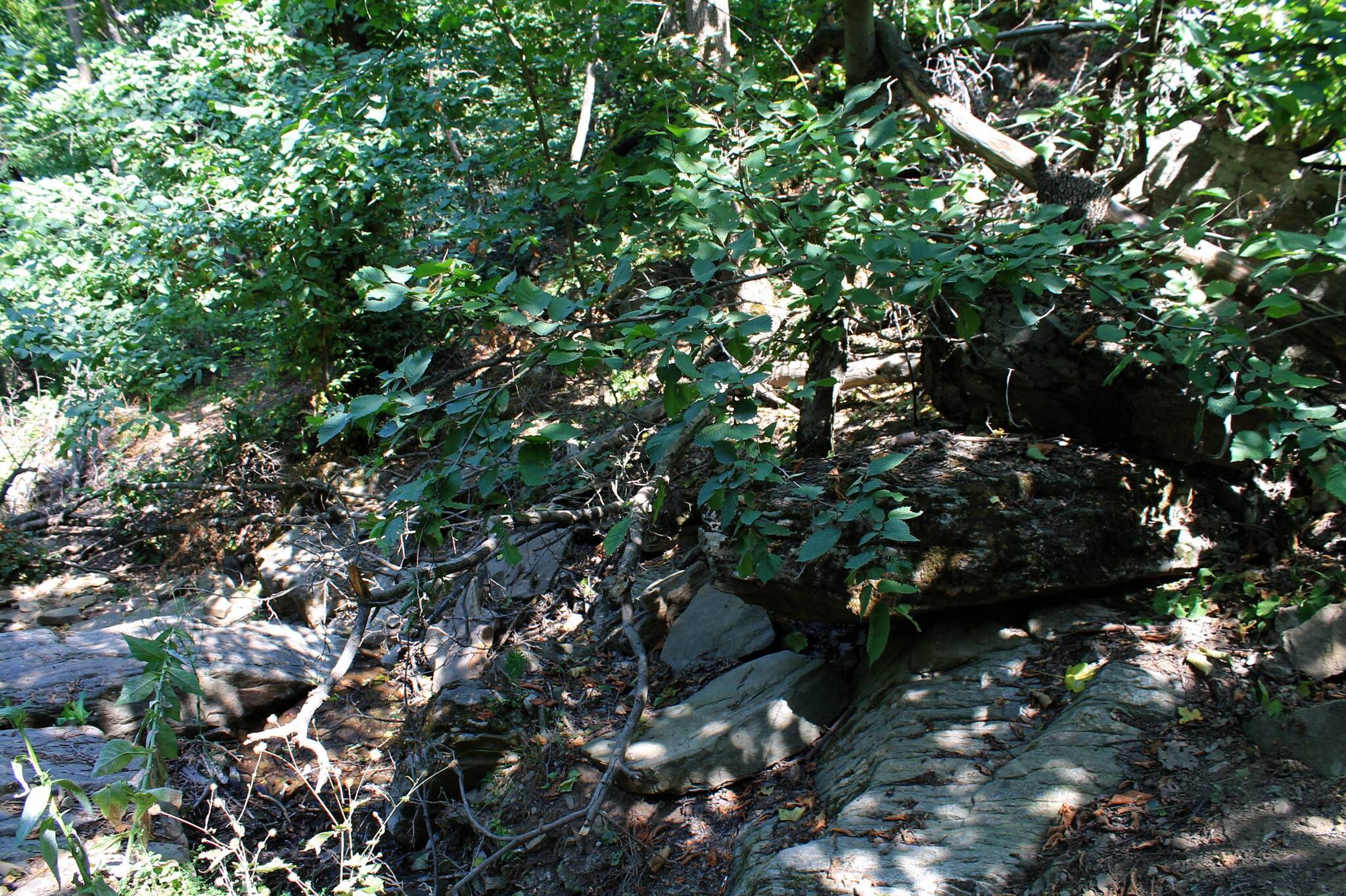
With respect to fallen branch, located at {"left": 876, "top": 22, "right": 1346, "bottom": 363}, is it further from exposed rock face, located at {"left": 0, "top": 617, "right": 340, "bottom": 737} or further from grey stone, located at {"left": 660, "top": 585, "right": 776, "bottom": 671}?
exposed rock face, located at {"left": 0, "top": 617, "right": 340, "bottom": 737}

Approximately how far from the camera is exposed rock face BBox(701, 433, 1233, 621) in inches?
124

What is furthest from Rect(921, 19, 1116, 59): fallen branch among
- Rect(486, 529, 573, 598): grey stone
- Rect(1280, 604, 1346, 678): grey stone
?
Rect(486, 529, 573, 598): grey stone

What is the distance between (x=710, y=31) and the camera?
5.38m

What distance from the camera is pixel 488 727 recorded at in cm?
409

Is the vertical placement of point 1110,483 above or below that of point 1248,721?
above

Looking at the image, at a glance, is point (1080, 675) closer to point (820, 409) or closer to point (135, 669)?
point (820, 409)

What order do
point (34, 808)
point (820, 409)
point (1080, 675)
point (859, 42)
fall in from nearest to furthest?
point (34, 808) → point (1080, 675) → point (859, 42) → point (820, 409)

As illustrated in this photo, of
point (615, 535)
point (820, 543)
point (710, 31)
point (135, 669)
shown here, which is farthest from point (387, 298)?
point (710, 31)

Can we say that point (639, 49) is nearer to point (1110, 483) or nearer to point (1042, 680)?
point (1110, 483)

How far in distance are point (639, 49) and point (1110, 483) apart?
3814mm

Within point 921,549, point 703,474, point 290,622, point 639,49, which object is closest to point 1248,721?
point 921,549

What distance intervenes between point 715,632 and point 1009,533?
1.71 metres

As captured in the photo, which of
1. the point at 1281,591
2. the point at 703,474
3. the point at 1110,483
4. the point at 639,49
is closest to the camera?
the point at 1281,591

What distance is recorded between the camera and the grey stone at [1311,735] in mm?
2217
